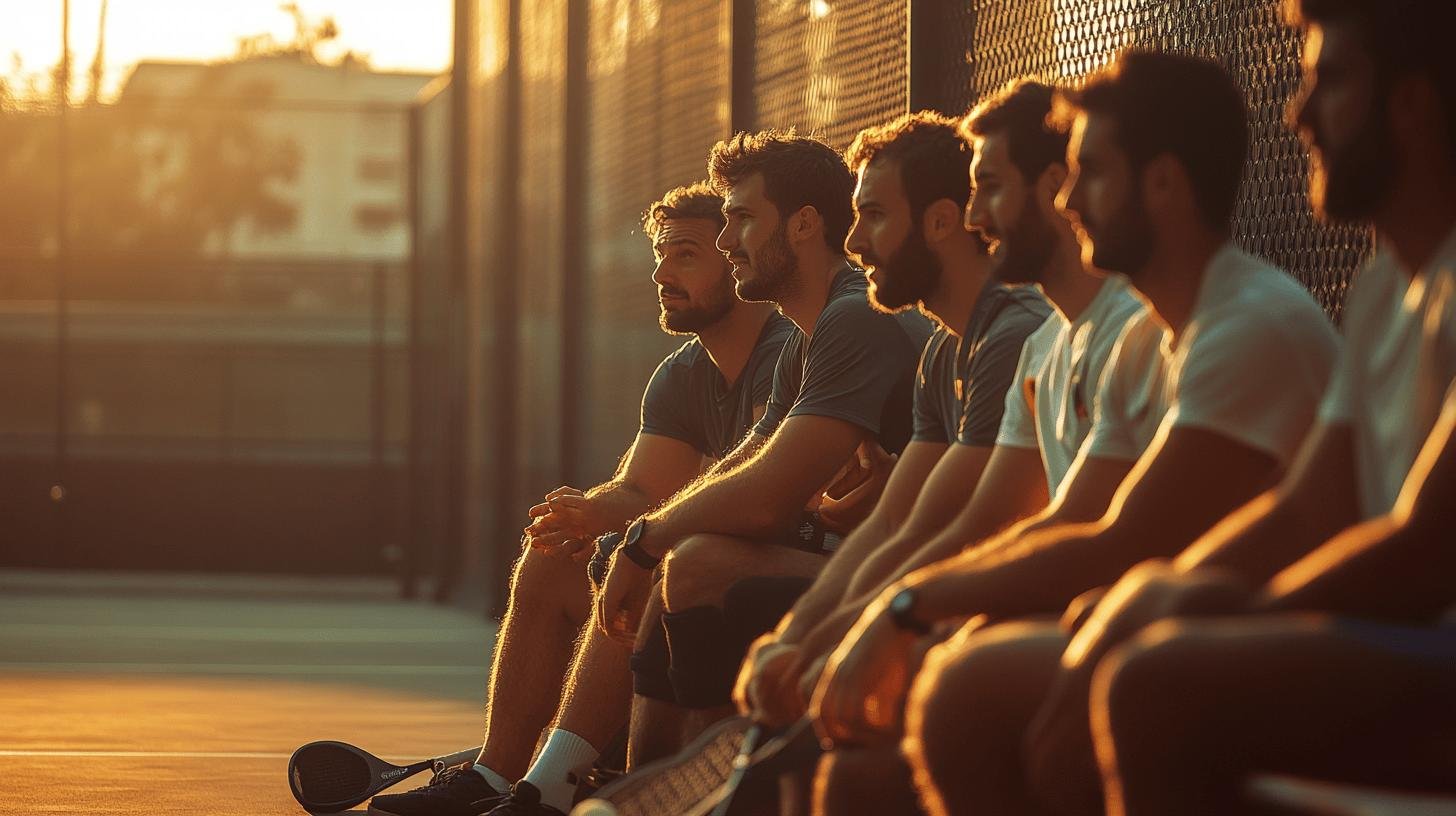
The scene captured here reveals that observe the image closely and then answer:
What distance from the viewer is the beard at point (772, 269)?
410 cm

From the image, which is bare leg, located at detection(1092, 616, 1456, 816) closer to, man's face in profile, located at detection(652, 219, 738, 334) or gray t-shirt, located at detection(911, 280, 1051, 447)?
gray t-shirt, located at detection(911, 280, 1051, 447)

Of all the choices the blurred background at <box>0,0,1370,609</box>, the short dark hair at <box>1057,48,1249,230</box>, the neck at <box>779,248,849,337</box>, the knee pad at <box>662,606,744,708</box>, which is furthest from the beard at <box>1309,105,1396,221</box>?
the blurred background at <box>0,0,1370,609</box>

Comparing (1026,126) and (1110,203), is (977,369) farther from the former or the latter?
(1110,203)

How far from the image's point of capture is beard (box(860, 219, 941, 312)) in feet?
11.2

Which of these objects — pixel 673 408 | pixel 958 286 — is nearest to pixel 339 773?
pixel 673 408

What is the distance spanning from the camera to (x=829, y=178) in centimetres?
414

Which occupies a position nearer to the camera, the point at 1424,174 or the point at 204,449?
the point at 1424,174

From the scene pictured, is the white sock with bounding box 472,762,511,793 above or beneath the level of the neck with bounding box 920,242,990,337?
beneath

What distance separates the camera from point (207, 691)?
722 centimetres

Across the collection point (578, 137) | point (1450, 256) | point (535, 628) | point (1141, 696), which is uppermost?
point (578, 137)

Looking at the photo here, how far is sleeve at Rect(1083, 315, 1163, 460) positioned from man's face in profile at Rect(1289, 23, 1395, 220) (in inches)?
23.6

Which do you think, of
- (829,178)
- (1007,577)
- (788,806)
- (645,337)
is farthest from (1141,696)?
(645,337)

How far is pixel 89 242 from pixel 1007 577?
539 inches

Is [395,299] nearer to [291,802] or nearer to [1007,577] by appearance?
[291,802]
